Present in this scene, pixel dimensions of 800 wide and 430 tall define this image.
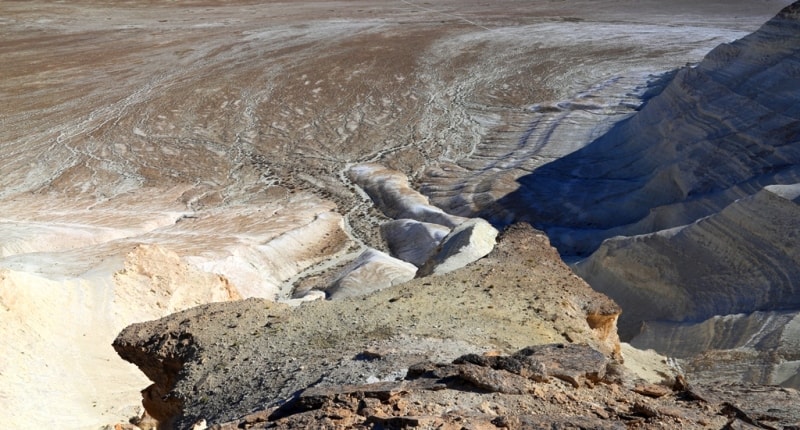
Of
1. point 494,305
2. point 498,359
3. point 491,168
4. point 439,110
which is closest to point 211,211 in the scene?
point 491,168

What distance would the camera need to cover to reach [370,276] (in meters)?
15.6

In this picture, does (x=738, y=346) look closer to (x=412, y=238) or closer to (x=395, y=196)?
(x=412, y=238)

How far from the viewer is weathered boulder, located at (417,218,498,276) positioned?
1298 centimetres

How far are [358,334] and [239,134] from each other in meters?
20.7

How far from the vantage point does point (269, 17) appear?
46844 mm

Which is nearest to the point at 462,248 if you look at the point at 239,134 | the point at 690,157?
the point at 690,157

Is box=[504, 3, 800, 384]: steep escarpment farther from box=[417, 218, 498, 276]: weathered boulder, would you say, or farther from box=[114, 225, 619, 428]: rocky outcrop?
box=[114, 225, 619, 428]: rocky outcrop

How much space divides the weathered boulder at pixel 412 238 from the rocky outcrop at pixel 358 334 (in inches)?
311

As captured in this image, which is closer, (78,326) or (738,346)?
(78,326)

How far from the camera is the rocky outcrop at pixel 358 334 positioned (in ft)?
23.4

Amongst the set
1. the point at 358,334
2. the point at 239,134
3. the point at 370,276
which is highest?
the point at 358,334

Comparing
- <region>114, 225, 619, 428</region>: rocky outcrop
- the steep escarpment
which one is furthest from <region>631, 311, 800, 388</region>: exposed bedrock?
<region>114, 225, 619, 428</region>: rocky outcrop

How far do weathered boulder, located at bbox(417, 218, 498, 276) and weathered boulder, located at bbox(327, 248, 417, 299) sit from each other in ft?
3.83

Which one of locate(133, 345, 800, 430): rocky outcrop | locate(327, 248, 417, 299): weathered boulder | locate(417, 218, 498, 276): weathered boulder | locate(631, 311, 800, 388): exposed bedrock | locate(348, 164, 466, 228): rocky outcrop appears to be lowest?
locate(348, 164, 466, 228): rocky outcrop
